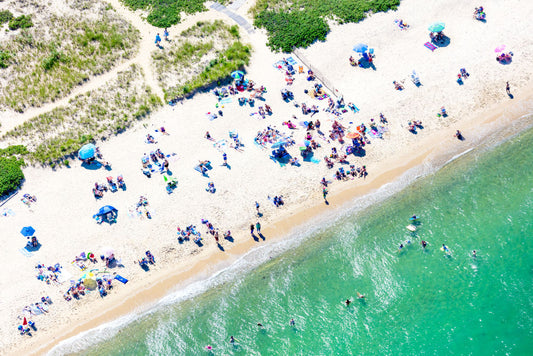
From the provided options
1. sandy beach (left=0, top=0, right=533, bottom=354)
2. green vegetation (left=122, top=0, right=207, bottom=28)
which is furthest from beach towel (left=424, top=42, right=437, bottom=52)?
green vegetation (left=122, top=0, right=207, bottom=28)

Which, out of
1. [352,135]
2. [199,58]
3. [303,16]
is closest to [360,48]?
[303,16]

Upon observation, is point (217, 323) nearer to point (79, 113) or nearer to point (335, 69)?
point (79, 113)

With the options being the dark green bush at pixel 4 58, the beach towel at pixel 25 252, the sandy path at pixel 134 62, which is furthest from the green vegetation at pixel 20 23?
the beach towel at pixel 25 252

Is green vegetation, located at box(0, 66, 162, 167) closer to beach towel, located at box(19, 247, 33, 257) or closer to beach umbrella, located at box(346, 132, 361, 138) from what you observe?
beach towel, located at box(19, 247, 33, 257)

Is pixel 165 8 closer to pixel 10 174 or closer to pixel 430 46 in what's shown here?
pixel 10 174

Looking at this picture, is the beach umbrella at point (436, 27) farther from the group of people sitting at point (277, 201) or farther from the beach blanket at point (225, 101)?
the group of people sitting at point (277, 201)
